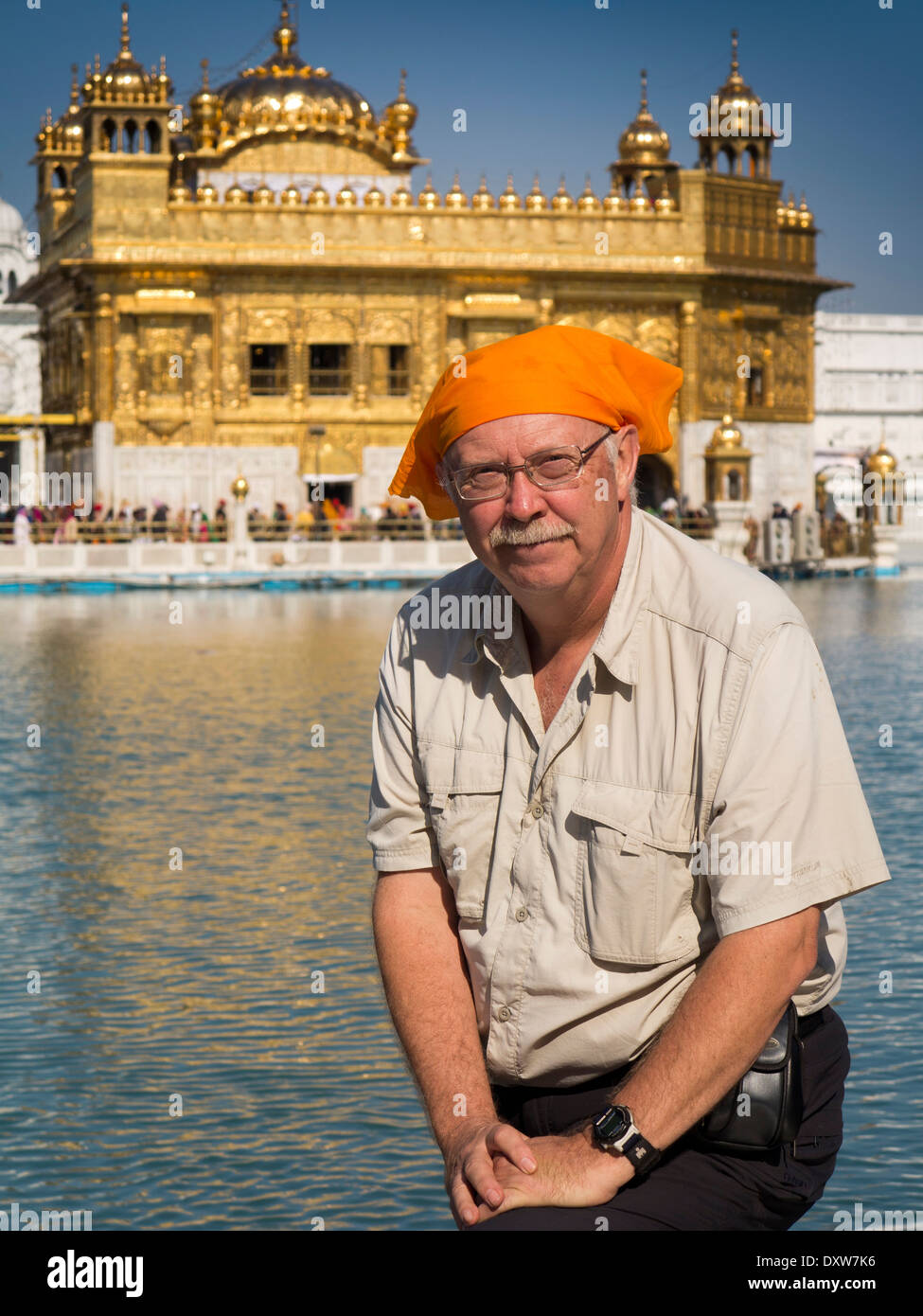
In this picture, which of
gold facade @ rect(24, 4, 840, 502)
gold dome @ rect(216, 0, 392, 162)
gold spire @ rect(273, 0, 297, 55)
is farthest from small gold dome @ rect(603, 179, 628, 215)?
gold spire @ rect(273, 0, 297, 55)

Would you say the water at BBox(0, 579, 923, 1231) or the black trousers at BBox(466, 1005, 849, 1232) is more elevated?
the black trousers at BBox(466, 1005, 849, 1232)

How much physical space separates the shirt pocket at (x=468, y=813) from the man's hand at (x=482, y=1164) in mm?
329

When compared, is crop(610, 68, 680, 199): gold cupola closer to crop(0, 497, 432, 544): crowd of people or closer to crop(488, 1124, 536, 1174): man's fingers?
crop(0, 497, 432, 544): crowd of people

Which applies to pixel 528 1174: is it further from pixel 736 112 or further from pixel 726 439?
pixel 736 112

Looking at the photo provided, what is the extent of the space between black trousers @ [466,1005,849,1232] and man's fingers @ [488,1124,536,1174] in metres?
0.05

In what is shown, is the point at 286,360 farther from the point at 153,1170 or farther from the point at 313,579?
the point at 153,1170

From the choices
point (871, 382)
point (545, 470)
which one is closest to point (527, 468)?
point (545, 470)

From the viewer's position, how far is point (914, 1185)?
427 cm

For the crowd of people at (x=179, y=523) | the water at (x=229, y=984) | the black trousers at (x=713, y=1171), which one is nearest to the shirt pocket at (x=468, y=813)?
the black trousers at (x=713, y=1171)

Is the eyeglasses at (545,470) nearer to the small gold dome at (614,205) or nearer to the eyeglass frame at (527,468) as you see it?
the eyeglass frame at (527,468)

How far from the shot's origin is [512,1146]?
2.41 meters

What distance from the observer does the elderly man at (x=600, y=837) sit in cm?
245

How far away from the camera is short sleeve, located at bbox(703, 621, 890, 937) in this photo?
8.04 feet
